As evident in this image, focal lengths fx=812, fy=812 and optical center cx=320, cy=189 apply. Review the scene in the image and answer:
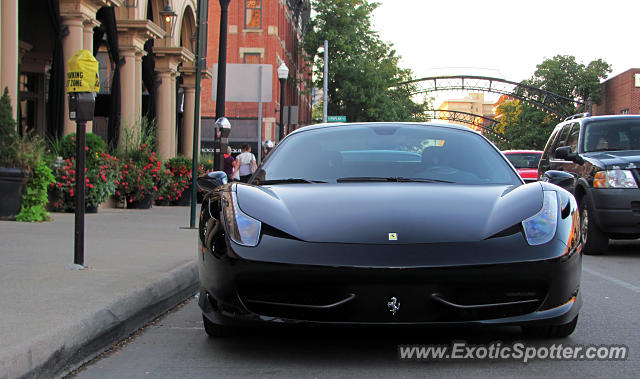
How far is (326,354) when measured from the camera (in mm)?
4461

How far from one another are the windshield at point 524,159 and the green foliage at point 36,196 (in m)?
11.9

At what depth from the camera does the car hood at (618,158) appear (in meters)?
10.3

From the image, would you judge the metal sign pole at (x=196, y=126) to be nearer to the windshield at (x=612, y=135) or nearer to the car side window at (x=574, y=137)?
the car side window at (x=574, y=137)

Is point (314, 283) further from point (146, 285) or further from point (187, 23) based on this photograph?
point (187, 23)

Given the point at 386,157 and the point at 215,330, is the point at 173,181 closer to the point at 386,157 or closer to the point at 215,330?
the point at 386,157

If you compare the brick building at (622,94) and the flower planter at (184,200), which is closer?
the flower planter at (184,200)

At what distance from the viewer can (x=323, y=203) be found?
448 centimetres

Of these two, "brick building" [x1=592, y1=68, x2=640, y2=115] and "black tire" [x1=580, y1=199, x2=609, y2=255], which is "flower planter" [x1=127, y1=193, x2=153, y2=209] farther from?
"brick building" [x1=592, y1=68, x2=640, y2=115]

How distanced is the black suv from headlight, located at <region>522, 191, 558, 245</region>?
18.5ft

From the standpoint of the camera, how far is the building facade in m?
17.0

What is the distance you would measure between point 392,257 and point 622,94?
6563 cm

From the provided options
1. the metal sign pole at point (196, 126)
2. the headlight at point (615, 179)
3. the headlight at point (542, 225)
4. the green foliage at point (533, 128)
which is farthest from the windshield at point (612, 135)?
the green foliage at point (533, 128)

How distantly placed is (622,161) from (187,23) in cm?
1953

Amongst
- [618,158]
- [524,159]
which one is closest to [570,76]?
[524,159]
